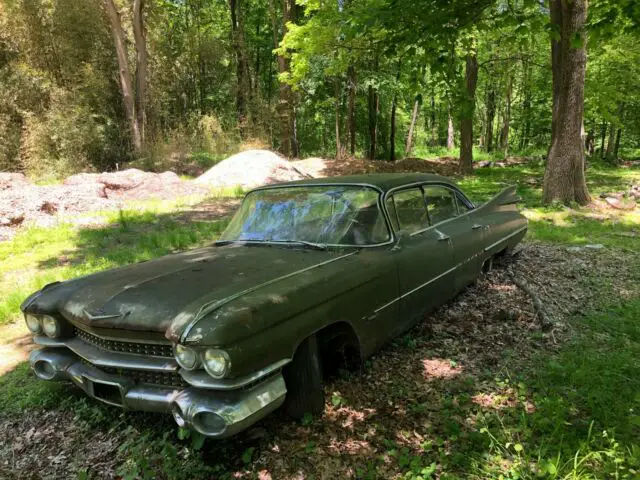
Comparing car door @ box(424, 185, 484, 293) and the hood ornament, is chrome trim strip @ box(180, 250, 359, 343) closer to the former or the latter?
the hood ornament

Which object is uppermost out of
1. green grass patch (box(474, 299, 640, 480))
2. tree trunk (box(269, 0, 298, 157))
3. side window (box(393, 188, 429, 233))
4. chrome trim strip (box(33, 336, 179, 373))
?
tree trunk (box(269, 0, 298, 157))

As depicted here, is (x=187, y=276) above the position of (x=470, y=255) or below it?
above

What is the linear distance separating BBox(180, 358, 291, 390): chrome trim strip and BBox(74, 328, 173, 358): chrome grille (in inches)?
7.4

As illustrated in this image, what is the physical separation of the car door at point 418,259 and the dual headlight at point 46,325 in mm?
2401

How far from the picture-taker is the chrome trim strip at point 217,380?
227 centimetres

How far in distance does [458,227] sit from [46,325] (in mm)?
3621

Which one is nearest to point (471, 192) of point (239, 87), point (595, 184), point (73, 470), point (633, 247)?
point (595, 184)

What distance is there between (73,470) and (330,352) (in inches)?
67.6

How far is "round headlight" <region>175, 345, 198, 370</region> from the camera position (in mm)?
2295

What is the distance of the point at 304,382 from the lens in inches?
109

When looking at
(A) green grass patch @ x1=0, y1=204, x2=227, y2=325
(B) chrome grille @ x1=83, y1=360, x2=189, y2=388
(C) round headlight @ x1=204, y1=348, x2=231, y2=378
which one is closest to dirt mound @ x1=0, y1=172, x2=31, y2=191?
(A) green grass patch @ x1=0, y1=204, x2=227, y2=325

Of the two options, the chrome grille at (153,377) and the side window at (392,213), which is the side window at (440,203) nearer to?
the side window at (392,213)

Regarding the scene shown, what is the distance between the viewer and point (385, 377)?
3422 millimetres

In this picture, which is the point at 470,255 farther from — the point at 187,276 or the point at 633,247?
the point at 633,247
